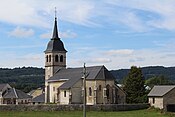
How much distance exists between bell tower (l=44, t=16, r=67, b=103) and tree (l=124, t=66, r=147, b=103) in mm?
Result: 14924

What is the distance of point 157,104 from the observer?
2381 inches

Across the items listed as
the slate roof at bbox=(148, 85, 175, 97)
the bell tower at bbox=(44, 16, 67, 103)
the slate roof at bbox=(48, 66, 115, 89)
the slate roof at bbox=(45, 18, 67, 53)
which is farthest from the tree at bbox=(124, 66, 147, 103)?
the slate roof at bbox=(45, 18, 67, 53)

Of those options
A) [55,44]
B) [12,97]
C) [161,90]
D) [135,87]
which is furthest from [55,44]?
[12,97]

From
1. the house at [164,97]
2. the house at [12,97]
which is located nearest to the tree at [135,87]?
the house at [164,97]

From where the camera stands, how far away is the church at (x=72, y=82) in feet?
212

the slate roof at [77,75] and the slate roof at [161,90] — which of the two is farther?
the slate roof at [77,75]

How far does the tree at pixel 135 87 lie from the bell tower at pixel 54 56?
14.9m

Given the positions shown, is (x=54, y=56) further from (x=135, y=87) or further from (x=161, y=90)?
(x=161, y=90)

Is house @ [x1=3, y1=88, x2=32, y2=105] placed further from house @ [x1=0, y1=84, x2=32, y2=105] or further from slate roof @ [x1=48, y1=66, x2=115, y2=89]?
slate roof @ [x1=48, y1=66, x2=115, y2=89]

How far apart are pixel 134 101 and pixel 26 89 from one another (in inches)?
3864

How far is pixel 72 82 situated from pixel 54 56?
35.3 feet

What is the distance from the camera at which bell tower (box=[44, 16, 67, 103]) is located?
7569 cm

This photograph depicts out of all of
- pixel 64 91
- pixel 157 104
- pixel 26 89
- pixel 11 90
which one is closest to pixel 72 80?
pixel 64 91

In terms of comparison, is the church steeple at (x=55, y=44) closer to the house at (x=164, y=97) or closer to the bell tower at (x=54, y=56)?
the bell tower at (x=54, y=56)
